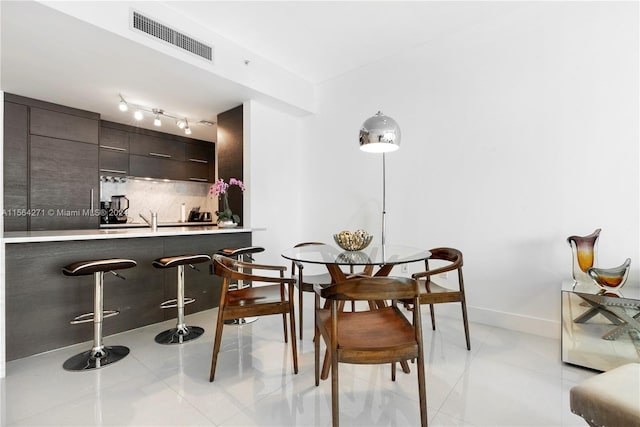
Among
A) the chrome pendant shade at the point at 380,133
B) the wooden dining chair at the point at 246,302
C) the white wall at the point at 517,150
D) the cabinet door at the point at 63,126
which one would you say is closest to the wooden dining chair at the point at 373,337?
the wooden dining chair at the point at 246,302

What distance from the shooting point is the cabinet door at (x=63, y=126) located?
3.93 m

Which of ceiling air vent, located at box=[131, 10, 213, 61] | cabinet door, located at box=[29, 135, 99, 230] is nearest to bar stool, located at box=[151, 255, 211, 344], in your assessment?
ceiling air vent, located at box=[131, 10, 213, 61]

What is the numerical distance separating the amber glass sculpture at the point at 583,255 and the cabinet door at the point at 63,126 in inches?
233

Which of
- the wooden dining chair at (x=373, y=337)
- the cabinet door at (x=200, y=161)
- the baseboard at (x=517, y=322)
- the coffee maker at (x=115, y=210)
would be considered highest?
the cabinet door at (x=200, y=161)

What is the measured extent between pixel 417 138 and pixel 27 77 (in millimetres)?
4368

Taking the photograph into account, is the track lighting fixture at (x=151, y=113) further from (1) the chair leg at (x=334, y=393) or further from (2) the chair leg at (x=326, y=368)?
(1) the chair leg at (x=334, y=393)

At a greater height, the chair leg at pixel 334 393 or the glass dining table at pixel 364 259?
the glass dining table at pixel 364 259

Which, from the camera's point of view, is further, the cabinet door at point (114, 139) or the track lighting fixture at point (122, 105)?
A: the cabinet door at point (114, 139)

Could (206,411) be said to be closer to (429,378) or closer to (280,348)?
(280,348)

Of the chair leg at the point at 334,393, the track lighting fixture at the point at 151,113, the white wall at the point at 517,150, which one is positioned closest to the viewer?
the chair leg at the point at 334,393

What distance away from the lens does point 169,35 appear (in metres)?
2.72

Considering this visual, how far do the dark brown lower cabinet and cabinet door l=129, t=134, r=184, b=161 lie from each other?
9.26 feet

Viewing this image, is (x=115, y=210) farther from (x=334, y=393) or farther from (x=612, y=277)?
(x=612, y=277)

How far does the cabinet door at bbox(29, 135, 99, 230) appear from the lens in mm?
3936
